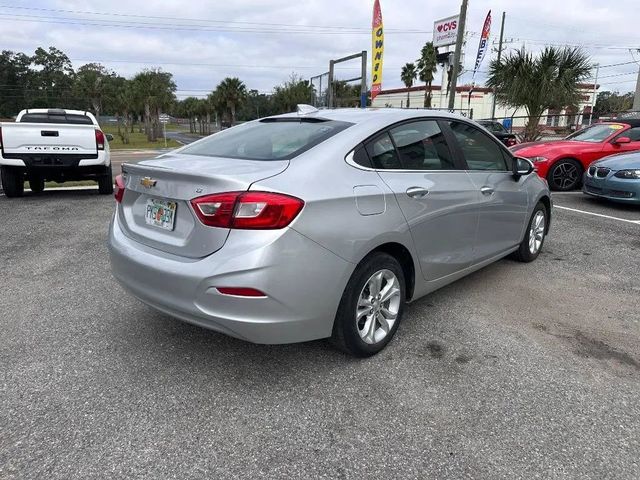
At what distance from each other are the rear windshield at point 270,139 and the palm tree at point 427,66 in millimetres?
43042

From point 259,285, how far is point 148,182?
39.8 inches

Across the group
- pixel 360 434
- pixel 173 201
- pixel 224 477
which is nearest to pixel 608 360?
pixel 360 434

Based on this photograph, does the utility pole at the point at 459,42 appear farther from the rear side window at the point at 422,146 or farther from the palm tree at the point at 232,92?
the palm tree at the point at 232,92

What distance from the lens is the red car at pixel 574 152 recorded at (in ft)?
33.1

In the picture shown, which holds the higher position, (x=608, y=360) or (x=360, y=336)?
(x=360, y=336)

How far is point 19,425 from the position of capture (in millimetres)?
2422

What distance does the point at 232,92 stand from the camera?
214ft

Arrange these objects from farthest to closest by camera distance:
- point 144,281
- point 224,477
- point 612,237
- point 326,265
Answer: point 612,237, point 144,281, point 326,265, point 224,477

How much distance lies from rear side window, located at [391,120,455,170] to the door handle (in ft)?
0.53

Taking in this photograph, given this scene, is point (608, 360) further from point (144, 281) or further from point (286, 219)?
point (144, 281)

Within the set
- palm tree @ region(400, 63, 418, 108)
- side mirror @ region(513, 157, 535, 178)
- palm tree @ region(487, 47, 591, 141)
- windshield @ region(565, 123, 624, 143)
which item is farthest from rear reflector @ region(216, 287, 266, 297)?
palm tree @ region(400, 63, 418, 108)

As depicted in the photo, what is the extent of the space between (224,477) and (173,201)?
144 centimetres

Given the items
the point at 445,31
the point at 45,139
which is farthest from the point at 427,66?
the point at 45,139

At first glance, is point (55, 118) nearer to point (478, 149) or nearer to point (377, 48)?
point (478, 149)
